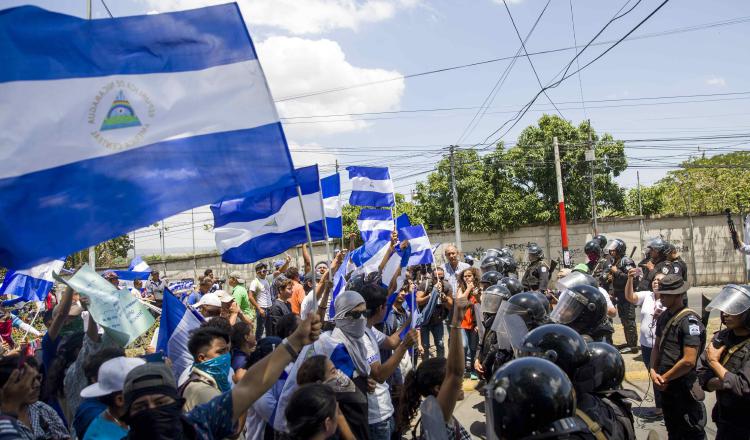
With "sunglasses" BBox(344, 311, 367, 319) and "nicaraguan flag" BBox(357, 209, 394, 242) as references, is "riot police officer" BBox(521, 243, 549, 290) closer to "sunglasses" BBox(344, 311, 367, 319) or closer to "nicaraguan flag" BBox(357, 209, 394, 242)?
"nicaraguan flag" BBox(357, 209, 394, 242)

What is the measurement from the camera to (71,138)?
10.6 feet

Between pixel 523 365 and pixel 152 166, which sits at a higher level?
pixel 152 166

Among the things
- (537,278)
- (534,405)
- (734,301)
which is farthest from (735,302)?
(537,278)

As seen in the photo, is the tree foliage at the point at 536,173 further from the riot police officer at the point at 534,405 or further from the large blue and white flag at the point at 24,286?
the riot police officer at the point at 534,405

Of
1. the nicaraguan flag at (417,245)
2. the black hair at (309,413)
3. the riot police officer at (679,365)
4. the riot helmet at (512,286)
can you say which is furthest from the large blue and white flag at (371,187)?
the black hair at (309,413)

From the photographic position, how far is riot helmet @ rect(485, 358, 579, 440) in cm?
220

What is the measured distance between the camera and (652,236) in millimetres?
24609

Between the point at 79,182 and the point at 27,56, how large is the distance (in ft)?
2.32

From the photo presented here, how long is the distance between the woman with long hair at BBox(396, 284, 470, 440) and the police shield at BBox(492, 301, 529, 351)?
1.16 meters

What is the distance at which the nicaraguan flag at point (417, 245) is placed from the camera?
9.57m

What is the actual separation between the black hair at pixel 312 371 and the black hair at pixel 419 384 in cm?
50

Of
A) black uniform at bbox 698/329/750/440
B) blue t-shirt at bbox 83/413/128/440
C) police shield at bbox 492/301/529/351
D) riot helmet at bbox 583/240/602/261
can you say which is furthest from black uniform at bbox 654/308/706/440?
riot helmet at bbox 583/240/602/261

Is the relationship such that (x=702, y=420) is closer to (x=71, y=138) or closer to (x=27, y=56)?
(x=71, y=138)

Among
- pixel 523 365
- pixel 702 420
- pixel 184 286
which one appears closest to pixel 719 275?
pixel 184 286
